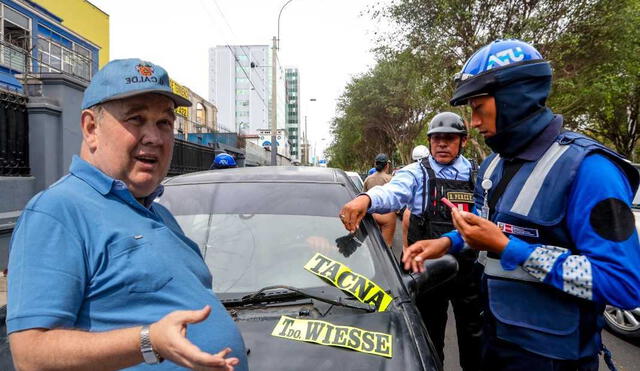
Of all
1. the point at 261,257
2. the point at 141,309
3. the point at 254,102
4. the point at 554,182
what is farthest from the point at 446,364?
the point at 254,102

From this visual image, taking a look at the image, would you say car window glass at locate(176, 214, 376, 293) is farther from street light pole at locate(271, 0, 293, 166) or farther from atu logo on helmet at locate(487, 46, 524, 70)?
street light pole at locate(271, 0, 293, 166)

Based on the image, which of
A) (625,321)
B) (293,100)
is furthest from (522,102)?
(293,100)

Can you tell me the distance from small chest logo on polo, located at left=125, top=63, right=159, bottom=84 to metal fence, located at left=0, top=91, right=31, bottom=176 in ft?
23.7

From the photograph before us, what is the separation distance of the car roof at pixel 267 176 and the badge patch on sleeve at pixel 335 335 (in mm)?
1047

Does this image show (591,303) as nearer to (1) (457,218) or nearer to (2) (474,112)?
(1) (457,218)

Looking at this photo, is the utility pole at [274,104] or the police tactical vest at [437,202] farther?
the utility pole at [274,104]

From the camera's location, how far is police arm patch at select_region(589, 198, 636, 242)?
4.26 feet

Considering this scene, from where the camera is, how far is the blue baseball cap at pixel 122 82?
3.85 ft

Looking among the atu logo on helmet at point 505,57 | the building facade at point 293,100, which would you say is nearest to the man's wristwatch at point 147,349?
the atu logo on helmet at point 505,57

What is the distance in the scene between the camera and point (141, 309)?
1031 millimetres

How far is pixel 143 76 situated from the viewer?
47.9 inches

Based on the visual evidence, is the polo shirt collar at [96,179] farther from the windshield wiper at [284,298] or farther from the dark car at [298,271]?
the windshield wiper at [284,298]

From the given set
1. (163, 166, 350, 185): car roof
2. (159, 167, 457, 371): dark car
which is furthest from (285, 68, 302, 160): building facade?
(159, 167, 457, 371): dark car

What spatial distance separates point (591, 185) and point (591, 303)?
423mm
